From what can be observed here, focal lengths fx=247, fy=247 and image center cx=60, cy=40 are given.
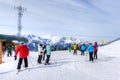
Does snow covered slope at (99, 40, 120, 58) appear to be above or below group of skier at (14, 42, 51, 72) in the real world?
below

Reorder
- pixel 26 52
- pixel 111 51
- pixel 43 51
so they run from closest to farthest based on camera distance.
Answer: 1. pixel 26 52
2. pixel 43 51
3. pixel 111 51

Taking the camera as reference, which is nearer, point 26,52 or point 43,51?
point 26,52

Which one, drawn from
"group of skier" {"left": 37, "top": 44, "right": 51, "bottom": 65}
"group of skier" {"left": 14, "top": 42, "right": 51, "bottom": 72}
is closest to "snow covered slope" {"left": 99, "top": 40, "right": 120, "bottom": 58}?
"group of skier" {"left": 37, "top": 44, "right": 51, "bottom": 65}

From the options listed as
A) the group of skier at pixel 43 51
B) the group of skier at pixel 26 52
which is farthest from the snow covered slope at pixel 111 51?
the group of skier at pixel 26 52

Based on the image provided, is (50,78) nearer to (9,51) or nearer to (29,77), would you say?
(29,77)

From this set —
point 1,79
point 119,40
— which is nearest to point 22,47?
point 1,79

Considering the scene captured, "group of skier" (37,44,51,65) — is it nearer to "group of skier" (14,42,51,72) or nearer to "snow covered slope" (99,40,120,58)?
"group of skier" (14,42,51,72)

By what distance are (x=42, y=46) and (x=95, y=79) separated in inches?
290

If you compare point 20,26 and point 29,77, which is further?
point 20,26

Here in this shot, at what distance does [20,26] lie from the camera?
55625 mm

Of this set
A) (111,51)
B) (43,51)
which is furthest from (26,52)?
(111,51)

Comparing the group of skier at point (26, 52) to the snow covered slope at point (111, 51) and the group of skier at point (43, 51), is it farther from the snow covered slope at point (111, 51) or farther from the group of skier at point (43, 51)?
the snow covered slope at point (111, 51)

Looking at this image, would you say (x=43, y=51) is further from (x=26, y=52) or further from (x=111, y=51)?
(x=111, y=51)

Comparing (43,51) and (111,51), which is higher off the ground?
(43,51)
